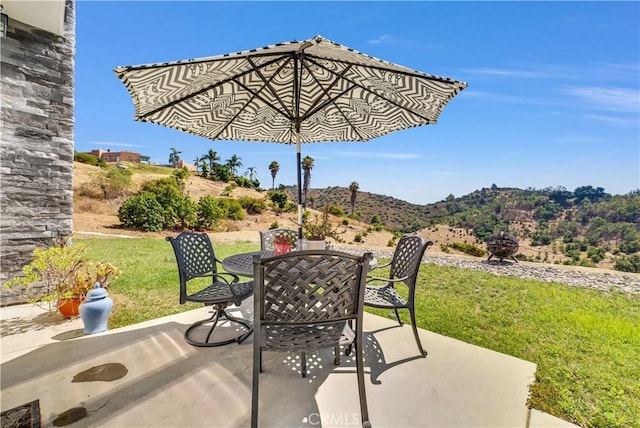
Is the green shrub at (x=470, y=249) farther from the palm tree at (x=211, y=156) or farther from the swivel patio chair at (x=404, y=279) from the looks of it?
the palm tree at (x=211, y=156)

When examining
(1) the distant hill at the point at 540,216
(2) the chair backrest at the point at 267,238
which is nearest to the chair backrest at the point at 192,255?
(2) the chair backrest at the point at 267,238

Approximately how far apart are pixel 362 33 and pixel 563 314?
6.20 meters

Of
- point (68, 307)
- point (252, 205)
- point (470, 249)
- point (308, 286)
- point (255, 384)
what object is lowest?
point (470, 249)

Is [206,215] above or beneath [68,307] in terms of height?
above

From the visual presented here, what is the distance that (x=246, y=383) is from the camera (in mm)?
2031

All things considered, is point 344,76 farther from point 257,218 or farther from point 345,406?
point 257,218

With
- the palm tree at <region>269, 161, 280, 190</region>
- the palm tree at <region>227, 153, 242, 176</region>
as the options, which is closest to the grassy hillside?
the palm tree at <region>269, 161, 280, 190</region>

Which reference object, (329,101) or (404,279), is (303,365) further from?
(329,101)

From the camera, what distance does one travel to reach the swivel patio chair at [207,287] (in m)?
2.46

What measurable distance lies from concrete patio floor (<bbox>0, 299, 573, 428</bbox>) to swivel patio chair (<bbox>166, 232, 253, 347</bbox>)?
0.16m

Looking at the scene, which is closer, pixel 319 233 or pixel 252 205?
pixel 319 233

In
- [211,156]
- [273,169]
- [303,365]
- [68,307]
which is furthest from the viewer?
[273,169]

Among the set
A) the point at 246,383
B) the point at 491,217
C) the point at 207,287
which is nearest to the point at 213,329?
the point at 207,287

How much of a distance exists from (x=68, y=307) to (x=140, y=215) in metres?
11.7
